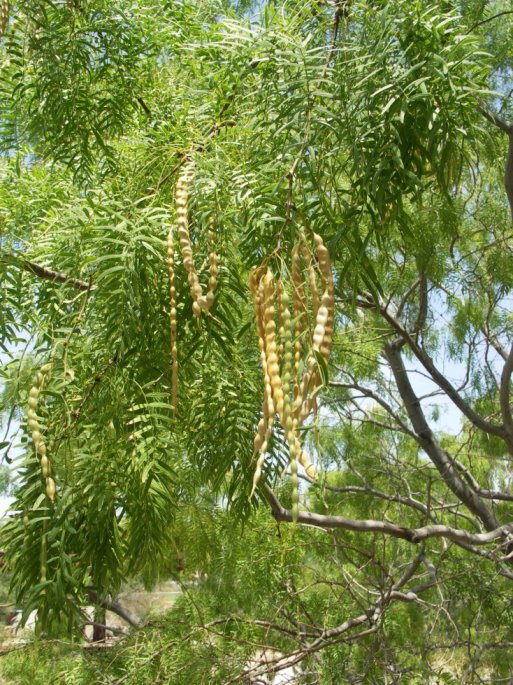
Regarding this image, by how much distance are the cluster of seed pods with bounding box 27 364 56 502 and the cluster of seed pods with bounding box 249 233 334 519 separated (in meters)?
0.24

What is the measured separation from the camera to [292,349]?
0.62 meters

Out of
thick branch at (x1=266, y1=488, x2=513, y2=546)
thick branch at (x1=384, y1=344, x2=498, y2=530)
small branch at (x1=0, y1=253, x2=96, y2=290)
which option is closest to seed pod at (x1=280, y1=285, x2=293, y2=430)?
small branch at (x1=0, y1=253, x2=96, y2=290)

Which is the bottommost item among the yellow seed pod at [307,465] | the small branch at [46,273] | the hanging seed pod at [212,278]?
the yellow seed pod at [307,465]

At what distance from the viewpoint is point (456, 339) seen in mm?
3348

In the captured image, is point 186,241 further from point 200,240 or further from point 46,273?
point 46,273

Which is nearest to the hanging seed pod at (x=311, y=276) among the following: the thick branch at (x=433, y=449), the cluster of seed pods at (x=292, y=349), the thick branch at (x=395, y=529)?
the cluster of seed pods at (x=292, y=349)

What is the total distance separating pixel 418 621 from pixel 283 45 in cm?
333

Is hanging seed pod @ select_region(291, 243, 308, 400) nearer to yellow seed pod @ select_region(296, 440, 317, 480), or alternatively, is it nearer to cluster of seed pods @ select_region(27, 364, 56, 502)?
yellow seed pod @ select_region(296, 440, 317, 480)

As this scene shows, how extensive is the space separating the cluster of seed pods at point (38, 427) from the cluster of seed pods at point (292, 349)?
24cm

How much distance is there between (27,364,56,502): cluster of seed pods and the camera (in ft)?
2.48

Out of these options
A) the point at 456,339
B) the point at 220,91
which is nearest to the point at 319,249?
the point at 220,91

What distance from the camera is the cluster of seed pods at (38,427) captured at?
76cm

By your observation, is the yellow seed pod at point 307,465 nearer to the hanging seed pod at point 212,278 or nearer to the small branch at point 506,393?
the hanging seed pod at point 212,278

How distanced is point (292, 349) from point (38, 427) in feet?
1.02
